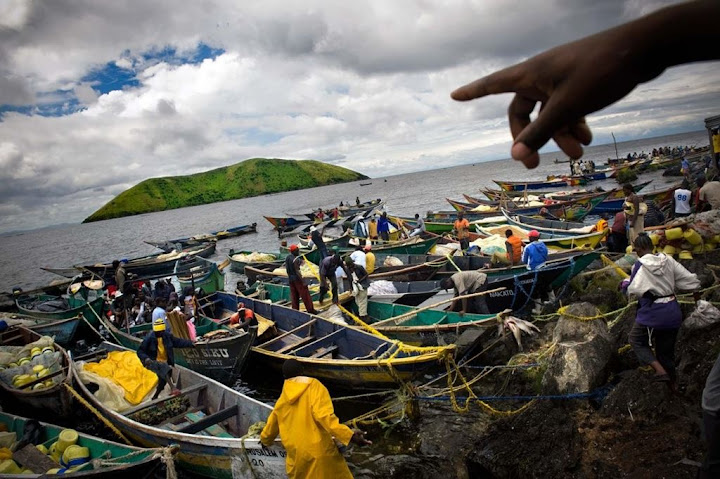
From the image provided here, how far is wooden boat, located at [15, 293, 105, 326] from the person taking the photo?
57.7 ft

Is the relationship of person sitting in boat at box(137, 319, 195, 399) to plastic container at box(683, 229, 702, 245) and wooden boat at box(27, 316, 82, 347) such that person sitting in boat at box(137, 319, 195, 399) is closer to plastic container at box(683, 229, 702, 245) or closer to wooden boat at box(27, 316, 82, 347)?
wooden boat at box(27, 316, 82, 347)

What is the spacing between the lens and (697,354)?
19.4 ft

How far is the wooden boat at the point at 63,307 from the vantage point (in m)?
17.6

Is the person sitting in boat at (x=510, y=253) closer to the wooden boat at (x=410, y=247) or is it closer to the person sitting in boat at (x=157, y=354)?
the wooden boat at (x=410, y=247)

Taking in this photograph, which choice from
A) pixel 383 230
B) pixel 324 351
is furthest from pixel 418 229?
pixel 324 351

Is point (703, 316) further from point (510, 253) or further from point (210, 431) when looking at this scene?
point (210, 431)

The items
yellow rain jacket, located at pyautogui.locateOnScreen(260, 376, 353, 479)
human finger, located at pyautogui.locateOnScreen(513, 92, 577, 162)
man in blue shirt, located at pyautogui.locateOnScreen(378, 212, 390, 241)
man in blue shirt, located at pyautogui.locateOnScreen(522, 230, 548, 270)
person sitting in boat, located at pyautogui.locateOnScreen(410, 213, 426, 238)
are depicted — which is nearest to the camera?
human finger, located at pyautogui.locateOnScreen(513, 92, 577, 162)

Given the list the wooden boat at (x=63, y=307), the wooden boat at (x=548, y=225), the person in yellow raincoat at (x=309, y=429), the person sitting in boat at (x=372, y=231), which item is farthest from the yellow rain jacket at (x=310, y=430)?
the person sitting in boat at (x=372, y=231)

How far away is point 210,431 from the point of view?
7.91 m

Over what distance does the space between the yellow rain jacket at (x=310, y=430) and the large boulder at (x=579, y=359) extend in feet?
13.8

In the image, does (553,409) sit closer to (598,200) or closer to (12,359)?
(12,359)

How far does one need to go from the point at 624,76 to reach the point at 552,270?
35.1 feet

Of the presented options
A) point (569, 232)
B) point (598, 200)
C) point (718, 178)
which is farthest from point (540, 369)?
point (598, 200)

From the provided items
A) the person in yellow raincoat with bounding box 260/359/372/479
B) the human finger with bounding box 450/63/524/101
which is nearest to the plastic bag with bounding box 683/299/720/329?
the person in yellow raincoat with bounding box 260/359/372/479
